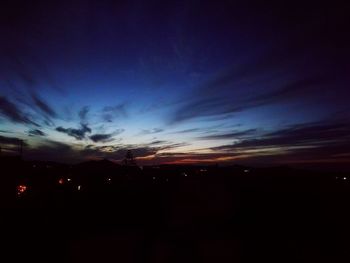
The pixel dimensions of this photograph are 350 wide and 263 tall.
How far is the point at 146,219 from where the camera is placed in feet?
40.5

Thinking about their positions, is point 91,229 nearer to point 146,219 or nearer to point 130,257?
point 146,219

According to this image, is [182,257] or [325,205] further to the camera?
[325,205]

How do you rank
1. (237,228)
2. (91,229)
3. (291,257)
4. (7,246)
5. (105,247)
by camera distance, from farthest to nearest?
(91,229) < (237,228) < (7,246) < (105,247) < (291,257)

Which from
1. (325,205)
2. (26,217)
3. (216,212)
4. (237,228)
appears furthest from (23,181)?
(325,205)

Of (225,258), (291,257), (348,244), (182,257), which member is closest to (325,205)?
(348,244)

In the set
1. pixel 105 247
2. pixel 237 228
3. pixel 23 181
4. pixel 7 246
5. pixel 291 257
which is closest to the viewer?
pixel 291 257

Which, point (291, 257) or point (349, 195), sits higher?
point (349, 195)

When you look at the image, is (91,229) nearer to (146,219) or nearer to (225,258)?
(146,219)

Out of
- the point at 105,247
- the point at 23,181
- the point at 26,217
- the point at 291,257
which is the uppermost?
the point at 23,181

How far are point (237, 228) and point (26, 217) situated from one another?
9626 millimetres

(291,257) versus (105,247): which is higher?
(105,247)

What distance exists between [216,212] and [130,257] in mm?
5486

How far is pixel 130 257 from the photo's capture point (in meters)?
7.55

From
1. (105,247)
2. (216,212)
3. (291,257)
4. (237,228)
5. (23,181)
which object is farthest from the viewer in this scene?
(23,181)
